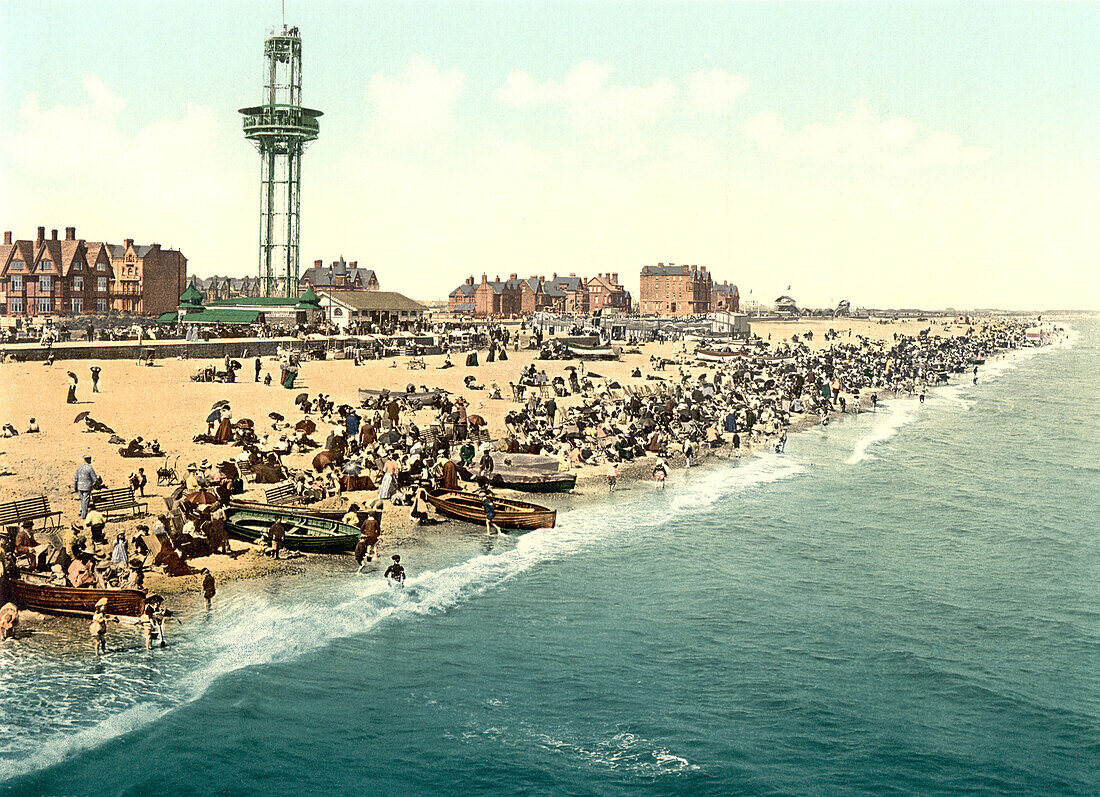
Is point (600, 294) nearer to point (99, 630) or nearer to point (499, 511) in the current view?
point (499, 511)

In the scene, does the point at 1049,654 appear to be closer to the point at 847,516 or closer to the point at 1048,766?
the point at 1048,766

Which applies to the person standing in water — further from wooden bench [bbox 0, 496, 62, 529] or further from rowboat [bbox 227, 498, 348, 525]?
wooden bench [bbox 0, 496, 62, 529]

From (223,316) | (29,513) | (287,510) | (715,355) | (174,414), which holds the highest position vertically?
(223,316)

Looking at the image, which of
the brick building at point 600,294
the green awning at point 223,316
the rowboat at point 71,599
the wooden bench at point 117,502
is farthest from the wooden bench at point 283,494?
the brick building at point 600,294

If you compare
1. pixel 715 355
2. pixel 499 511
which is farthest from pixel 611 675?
pixel 715 355

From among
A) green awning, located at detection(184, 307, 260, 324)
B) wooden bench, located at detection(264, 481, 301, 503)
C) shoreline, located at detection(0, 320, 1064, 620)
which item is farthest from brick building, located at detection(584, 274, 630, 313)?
wooden bench, located at detection(264, 481, 301, 503)

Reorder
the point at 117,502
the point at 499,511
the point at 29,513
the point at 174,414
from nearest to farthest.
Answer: the point at 29,513 < the point at 117,502 < the point at 499,511 < the point at 174,414
